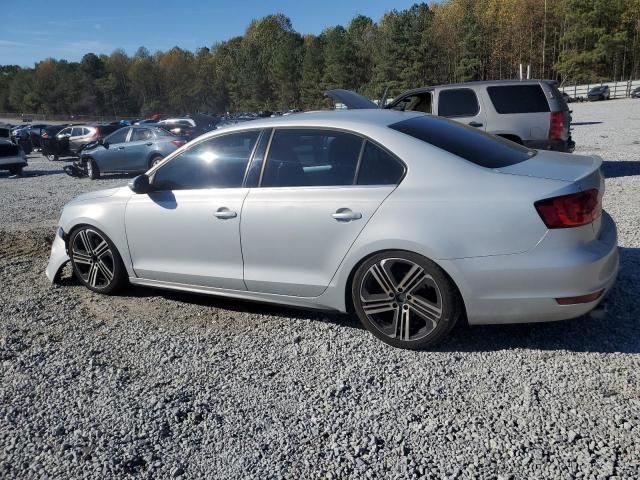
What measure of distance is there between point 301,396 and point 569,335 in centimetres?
186

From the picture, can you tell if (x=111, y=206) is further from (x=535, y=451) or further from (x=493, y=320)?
(x=535, y=451)

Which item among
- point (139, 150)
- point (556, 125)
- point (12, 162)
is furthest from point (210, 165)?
point (12, 162)

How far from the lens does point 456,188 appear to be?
3.46m

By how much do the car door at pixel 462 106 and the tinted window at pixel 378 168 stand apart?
22.3 feet

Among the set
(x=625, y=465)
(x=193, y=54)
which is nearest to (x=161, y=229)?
(x=625, y=465)

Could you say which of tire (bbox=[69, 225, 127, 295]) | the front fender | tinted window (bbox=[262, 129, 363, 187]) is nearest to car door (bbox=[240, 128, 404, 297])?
tinted window (bbox=[262, 129, 363, 187])

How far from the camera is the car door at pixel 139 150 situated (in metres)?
15.8

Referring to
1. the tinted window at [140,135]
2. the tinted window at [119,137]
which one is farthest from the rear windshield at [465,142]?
the tinted window at [119,137]

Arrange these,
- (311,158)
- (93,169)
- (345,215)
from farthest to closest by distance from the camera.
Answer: (93,169) < (311,158) < (345,215)

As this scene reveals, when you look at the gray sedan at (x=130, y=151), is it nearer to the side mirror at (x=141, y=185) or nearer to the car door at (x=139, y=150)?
the car door at (x=139, y=150)

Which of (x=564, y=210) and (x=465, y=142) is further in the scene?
(x=465, y=142)

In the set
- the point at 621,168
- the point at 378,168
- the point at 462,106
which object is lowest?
the point at 621,168

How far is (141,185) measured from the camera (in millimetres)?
4586

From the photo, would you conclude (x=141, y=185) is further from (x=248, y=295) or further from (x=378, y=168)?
(x=378, y=168)
